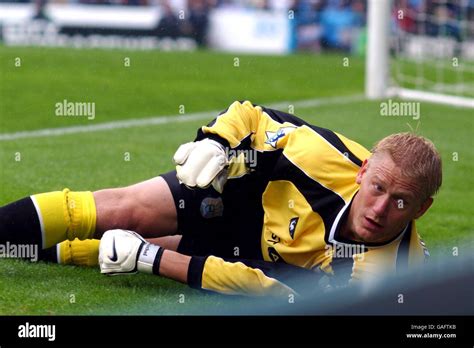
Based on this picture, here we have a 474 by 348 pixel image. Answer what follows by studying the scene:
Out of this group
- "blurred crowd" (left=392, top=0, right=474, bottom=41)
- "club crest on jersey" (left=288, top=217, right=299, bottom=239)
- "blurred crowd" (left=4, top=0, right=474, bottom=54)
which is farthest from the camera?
"blurred crowd" (left=4, top=0, right=474, bottom=54)

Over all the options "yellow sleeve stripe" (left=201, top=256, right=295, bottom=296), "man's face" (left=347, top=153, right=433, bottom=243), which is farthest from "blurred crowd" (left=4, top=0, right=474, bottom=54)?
"man's face" (left=347, top=153, right=433, bottom=243)

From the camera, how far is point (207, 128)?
3.96 m

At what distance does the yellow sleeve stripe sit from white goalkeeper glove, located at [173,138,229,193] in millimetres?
322

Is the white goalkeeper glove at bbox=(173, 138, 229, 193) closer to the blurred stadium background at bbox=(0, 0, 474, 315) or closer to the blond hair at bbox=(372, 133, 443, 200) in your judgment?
the blurred stadium background at bbox=(0, 0, 474, 315)

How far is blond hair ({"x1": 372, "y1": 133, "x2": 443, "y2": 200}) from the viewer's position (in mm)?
3631

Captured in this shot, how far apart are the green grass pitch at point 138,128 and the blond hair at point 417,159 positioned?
0.28 m

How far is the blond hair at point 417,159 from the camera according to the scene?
11.9 feet

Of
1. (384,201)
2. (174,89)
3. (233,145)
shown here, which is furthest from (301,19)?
(384,201)

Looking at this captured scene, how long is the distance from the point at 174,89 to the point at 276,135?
333 inches

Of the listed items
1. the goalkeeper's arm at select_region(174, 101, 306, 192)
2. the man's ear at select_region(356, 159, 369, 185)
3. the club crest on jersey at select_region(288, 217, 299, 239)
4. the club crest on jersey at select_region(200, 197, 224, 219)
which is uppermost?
the goalkeeper's arm at select_region(174, 101, 306, 192)

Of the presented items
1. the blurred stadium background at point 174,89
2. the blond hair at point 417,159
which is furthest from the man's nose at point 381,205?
the blurred stadium background at point 174,89

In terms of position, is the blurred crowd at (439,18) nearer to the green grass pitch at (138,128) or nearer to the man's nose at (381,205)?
the green grass pitch at (138,128)
